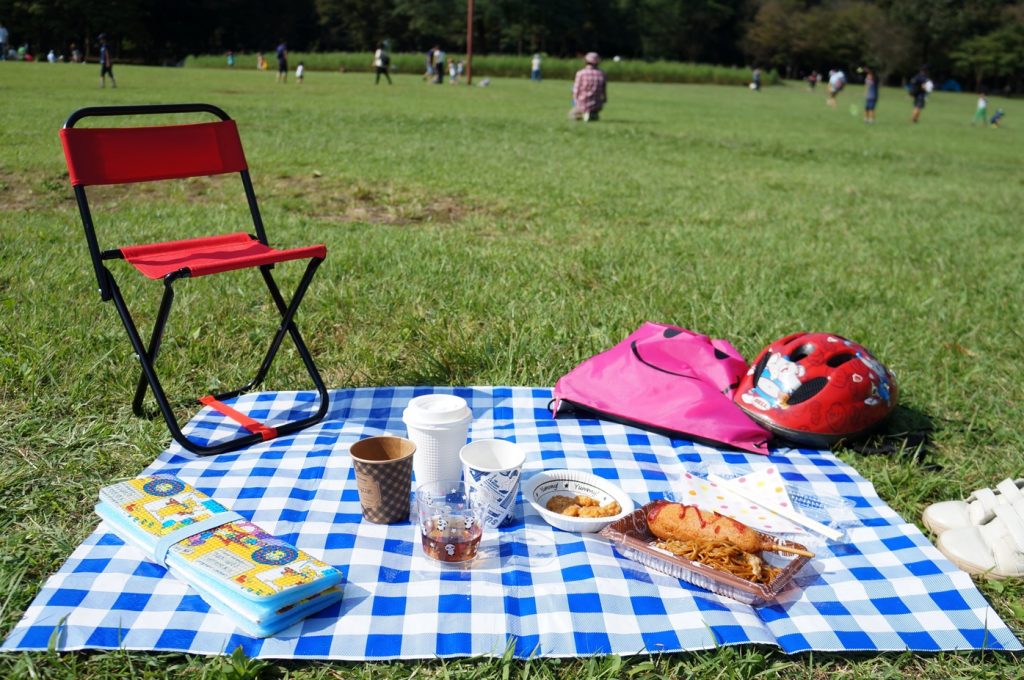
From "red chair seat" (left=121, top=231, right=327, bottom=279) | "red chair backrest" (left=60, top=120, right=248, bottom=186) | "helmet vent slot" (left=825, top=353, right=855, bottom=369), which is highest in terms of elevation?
"red chair backrest" (left=60, top=120, right=248, bottom=186)

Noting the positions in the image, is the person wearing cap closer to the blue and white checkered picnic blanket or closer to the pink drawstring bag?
the pink drawstring bag

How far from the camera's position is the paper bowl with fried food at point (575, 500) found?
7.86ft

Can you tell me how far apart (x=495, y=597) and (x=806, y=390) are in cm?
165

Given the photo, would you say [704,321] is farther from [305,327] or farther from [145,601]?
[145,601]

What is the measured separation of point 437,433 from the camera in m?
2.40

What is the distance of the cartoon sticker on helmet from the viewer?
3.16 metres

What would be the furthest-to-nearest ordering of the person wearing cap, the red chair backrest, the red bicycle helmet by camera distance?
the person wearing cap < the red bicycle helmet < the red chair backrest

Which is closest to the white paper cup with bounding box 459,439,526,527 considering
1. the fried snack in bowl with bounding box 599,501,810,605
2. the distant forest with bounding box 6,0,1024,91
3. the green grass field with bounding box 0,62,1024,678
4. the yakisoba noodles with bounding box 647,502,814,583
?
the fried snack in bowl with bounding box 599,501,810,605

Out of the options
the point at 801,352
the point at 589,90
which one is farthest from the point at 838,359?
the point at 589,90

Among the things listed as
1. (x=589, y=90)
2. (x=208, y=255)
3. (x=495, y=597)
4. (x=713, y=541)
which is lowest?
(x=495, y=597)

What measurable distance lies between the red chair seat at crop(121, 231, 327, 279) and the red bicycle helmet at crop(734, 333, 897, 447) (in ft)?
5.96

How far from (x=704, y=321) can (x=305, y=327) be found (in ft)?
7.17

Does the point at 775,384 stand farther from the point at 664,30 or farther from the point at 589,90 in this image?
the point at 664,30

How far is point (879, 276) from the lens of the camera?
18.9 ft
